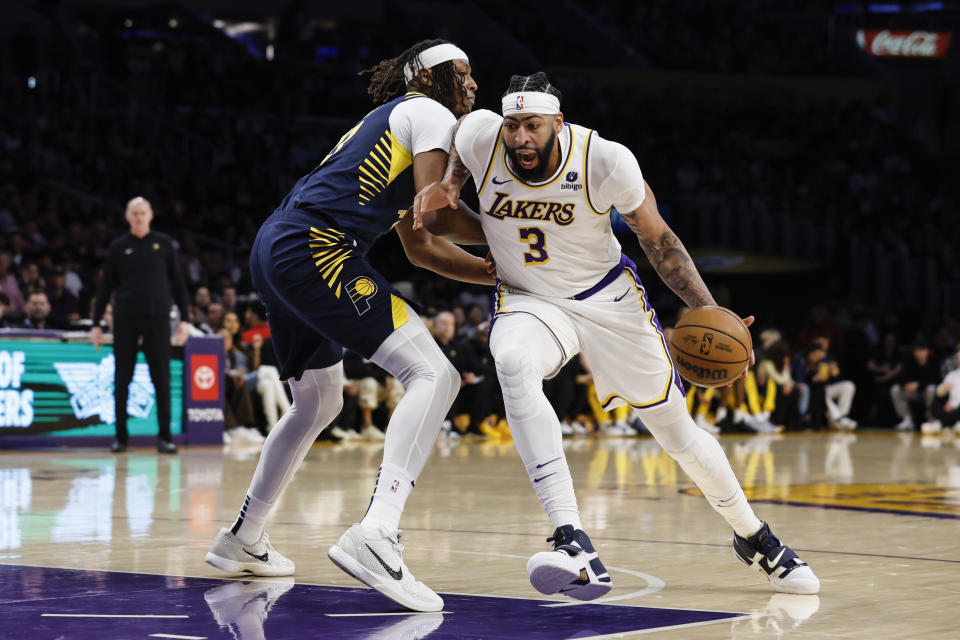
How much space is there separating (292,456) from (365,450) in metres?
8.00

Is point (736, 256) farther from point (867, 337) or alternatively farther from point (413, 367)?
point (413, 367)

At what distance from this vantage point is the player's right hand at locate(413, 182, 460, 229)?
457 centimetres

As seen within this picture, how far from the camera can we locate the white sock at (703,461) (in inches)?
193

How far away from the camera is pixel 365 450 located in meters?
13.0

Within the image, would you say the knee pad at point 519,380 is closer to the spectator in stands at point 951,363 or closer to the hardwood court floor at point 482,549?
the hardwood court floor at point 482,549

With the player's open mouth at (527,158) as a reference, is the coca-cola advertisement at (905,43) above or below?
above

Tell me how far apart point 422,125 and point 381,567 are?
151 cm

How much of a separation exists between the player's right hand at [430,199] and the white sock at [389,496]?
83cm

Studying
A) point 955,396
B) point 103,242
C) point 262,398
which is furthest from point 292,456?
point 955,396

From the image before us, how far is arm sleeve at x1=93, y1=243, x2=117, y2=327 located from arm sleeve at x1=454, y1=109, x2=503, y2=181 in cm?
720

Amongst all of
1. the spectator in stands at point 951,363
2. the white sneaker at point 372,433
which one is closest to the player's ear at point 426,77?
the white sneaker at point 372,433

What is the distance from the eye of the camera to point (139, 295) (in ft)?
37.5

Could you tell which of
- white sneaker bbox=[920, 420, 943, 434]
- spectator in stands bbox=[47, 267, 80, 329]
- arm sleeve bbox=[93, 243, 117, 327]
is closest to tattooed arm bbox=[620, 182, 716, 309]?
arm sleeve bbox=[93, 243, 117, 327]

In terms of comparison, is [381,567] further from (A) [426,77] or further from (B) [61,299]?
(B) [61,299]
